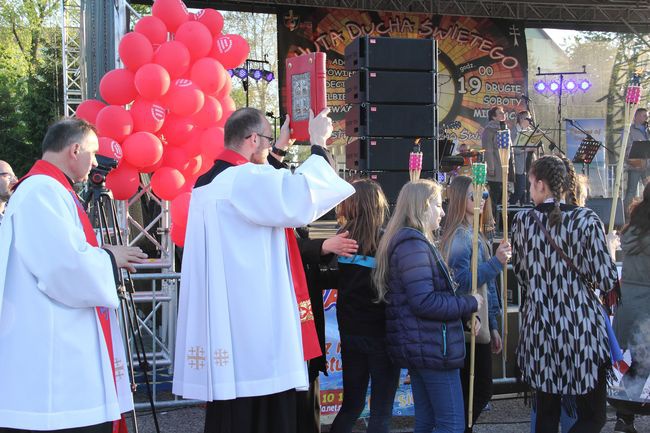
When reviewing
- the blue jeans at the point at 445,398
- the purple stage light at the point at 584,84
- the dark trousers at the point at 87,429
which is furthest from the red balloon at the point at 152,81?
the purple stage light at the point at 584,84

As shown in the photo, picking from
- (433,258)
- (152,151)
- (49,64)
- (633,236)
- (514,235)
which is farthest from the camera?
(49,64)

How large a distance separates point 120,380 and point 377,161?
9.33ft

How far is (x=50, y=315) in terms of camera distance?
8.25 ft

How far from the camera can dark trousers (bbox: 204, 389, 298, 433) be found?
2926 mm

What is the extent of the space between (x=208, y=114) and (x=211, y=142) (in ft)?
1.01

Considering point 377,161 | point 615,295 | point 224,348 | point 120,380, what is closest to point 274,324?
point 224,348

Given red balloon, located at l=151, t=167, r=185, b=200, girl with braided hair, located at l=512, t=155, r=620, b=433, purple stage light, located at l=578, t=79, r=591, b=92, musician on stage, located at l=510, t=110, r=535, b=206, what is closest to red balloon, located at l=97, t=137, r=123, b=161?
red balloon, located at l=151, t=167, r=185, b=200

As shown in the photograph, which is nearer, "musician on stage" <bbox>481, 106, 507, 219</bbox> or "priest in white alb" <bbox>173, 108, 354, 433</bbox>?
"priest in white alb" <bbox>173, 108, 354, 433</bbox>

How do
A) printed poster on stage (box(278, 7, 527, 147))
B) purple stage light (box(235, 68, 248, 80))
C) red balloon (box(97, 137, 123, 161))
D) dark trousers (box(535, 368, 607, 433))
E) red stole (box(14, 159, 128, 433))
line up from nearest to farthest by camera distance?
red stole (box(14, 159, 128, 433)) → dark trousers (box(535, 368, 607, 433)) → red balloon (box(97, 137, 123, 161)) → purple stage light (box(235, 68, 248, 80)) → printed poster on stage (box(278, 7, 527, 147))

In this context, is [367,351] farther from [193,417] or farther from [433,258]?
[193,417]

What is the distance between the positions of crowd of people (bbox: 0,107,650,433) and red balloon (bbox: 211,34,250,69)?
341 centimetres

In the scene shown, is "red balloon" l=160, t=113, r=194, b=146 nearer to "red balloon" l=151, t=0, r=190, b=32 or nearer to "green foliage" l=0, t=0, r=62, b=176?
"red balloon" l=151, t=0, r=190, b=32

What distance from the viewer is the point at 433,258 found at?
11.2 feet

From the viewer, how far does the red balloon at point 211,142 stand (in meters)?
6.32
